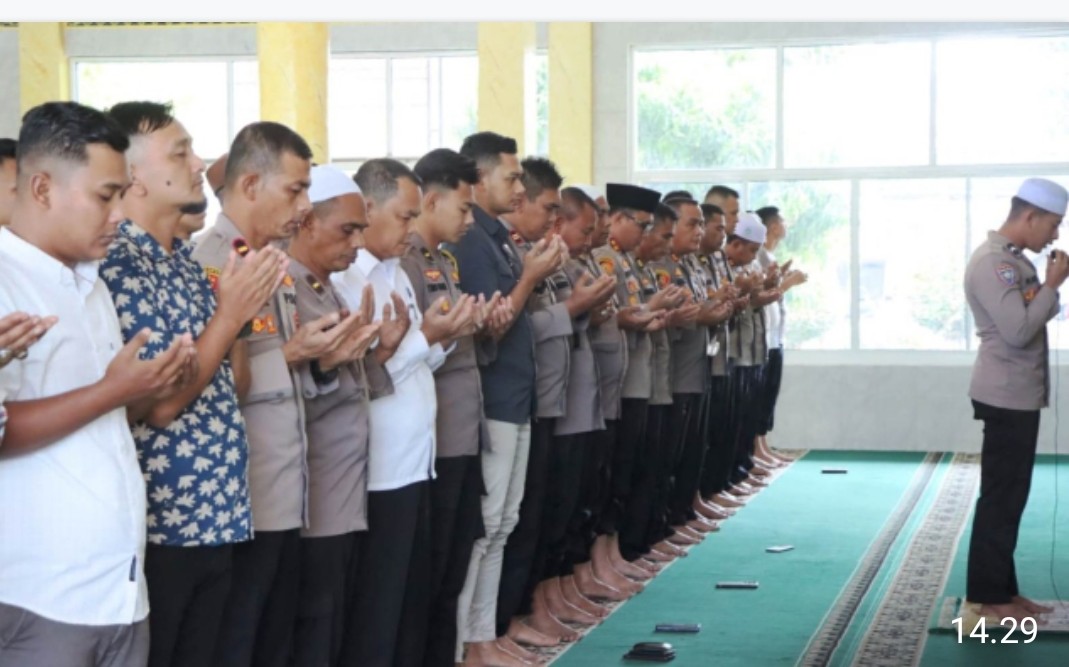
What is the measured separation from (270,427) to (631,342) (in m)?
3.47

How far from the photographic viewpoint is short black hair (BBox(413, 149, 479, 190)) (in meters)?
4.58

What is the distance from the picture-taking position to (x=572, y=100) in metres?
11.4

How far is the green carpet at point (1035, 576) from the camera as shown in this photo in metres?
5.16

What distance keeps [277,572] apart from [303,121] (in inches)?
111

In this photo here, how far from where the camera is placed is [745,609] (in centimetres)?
605

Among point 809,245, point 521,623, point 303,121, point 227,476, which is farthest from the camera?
point 809,245

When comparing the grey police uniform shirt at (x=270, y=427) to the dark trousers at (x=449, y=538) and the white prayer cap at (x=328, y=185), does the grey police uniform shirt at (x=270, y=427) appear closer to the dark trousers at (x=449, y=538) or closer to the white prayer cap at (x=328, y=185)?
the white prayer cap at (x=328, y=185)

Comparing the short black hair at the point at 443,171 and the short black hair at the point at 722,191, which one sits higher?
the short black hair at the point at 722,191

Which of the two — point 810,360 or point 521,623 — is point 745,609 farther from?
point 810,360

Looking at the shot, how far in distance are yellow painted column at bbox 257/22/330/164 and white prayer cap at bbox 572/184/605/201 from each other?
101 centimetres

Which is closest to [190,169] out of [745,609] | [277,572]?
[277,572]

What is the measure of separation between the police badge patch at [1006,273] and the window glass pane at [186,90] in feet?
18.5

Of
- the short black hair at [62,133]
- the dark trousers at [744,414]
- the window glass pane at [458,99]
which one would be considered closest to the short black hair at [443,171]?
the short black hair at [62,133]

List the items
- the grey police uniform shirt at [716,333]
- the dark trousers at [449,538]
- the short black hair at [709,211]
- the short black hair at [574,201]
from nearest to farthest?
1. the dark trousers at [449,538]
2. the short black hair at [574,201]
3. the grey police uniform shirt at [716,333]
4. the short black hair at [709,211]
